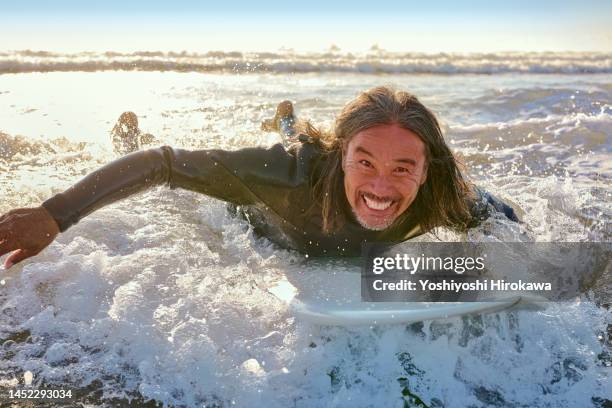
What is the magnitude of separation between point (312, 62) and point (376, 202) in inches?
521

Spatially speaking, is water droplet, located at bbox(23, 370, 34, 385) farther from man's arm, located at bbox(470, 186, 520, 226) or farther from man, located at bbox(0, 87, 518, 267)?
man's arm, located at bbox(470, 186, 520, 226)

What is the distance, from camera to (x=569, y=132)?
732 centimetres

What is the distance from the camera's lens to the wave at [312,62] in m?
14.0

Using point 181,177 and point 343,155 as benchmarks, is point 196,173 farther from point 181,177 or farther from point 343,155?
point 343,155

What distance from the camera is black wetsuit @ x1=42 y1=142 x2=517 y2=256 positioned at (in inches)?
113

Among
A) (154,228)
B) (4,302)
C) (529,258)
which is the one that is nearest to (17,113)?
(154,228)

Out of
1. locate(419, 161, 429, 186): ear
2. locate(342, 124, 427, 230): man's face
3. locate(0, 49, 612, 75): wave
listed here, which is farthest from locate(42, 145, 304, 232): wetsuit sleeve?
locate(0, 49, 612, 75): wave

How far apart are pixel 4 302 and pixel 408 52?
16569 mm

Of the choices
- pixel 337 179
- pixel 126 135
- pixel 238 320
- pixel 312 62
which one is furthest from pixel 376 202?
pixel 312 62

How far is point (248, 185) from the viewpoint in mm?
3148

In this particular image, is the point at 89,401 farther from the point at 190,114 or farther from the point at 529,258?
the point at 190,114

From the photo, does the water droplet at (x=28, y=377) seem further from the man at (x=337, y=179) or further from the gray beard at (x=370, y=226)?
the gray beard at (x=370, y=226)

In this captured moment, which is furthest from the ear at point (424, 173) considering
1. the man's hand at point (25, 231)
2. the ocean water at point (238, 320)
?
the man's hand at point (25, 231)

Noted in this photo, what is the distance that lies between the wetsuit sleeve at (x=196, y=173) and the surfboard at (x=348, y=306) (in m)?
0.54
